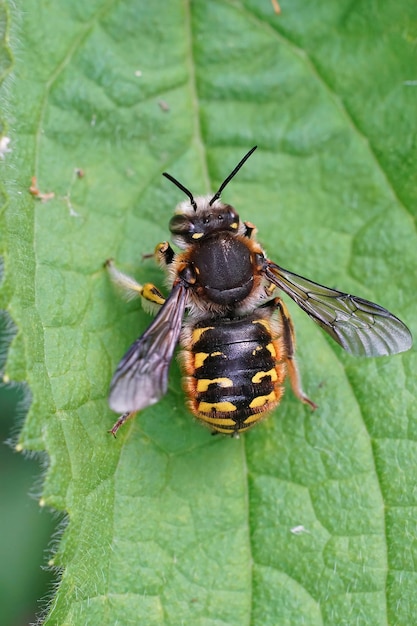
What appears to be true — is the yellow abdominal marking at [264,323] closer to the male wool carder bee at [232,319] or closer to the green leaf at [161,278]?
the male wool carder bee at [232,319]

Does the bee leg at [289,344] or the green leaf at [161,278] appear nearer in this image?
the green leaf at [161,278]

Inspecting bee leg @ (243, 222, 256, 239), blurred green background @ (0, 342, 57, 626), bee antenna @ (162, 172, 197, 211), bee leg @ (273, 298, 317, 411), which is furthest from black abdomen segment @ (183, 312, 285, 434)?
blurred green background @ (0, 342, 57, 626)

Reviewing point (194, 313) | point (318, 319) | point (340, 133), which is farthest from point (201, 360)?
point (340, 133)

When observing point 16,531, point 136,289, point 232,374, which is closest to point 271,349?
point 232,374

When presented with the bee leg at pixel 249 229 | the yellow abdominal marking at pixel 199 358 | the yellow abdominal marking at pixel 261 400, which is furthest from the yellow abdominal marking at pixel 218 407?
the bee leg at pixel 249 229

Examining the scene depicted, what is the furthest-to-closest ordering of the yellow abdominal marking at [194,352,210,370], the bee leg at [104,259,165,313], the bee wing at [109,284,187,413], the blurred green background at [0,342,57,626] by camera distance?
the blurred green background at [0,342,57,626] → the bee leg at [104,259,165,313] → the yellow abdominal marking at [194,352,210,370] → the bee wing at [109,284,187,413]

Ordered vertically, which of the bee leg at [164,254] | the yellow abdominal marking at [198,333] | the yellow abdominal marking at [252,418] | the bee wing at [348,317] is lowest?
the yellow abdominal marking at [252,418]

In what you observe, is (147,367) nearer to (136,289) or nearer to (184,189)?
(136,289)

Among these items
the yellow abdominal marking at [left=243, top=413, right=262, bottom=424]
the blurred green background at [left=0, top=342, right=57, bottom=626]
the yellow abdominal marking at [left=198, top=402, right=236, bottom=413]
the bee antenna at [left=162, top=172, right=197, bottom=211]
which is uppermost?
the bee antenna at [left=162, top=172, right=197, bottom=211]

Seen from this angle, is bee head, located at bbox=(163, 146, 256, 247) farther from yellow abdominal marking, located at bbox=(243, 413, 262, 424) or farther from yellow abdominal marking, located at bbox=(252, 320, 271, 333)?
yellow abdominal marking, located at bbox=(243, 413, 262, 424)
